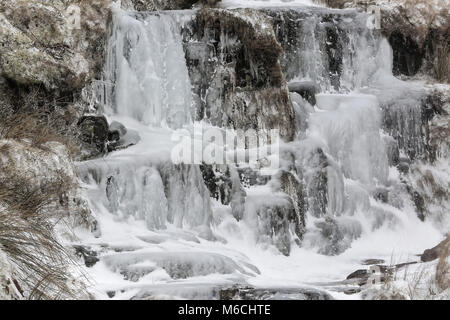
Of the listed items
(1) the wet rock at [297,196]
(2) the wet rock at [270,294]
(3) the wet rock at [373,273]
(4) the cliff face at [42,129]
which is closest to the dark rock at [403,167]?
(1) the wet rock at [297,196]

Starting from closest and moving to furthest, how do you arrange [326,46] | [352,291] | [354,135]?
[352,291] < [354,135] < [326,46]

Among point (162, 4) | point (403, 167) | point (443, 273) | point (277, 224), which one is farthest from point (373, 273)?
point (162, 4)

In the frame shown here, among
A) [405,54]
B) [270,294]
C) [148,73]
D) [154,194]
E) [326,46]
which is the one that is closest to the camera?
[270,294]

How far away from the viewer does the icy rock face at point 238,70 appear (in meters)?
Result: 10.3

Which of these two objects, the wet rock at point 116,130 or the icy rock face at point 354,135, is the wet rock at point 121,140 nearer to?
the wet rock at point 116,130

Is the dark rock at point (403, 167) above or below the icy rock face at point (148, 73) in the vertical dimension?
below

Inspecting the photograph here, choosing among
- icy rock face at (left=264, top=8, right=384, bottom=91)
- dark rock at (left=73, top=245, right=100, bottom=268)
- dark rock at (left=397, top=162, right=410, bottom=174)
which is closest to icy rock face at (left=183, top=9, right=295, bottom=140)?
icy rock face at (left=264, top=8, right=384, bottom=91)

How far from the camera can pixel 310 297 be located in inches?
242

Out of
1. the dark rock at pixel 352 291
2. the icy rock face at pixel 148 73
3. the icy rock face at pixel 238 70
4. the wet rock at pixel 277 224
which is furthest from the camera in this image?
the icy rock face at pixel 238 70

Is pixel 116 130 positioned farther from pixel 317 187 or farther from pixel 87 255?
pixel 317 187

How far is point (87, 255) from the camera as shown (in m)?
6.91

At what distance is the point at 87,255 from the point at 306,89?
528 centimetres

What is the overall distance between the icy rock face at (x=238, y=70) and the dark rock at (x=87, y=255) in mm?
3686

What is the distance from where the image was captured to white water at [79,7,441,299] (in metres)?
7.02
